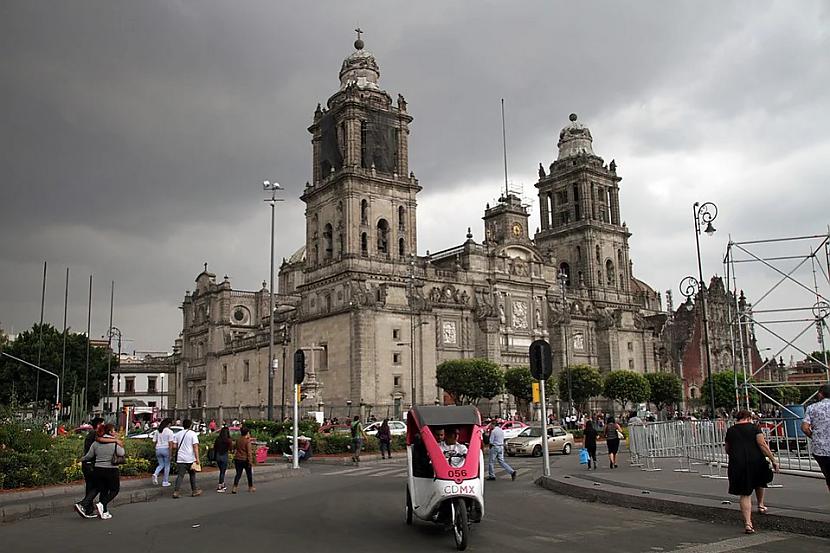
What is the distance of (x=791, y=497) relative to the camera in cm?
1340

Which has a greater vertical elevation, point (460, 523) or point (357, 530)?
point (460, 523)

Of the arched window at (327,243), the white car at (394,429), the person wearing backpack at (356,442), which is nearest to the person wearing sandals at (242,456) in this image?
the person wearing backpack at (356,442)

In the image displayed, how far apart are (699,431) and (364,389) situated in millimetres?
36476

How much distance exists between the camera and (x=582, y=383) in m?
62.7

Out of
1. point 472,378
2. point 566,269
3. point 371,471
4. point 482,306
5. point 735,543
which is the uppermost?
point 566,269

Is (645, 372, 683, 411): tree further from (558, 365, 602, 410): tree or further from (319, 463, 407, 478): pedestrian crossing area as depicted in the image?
(319, 463, 407, 478): pedestrian crossing area

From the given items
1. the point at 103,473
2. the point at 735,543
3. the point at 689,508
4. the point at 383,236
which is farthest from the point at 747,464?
the point at 383,236

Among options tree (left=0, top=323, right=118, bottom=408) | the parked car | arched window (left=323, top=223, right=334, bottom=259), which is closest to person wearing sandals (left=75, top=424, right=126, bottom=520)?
the parked car

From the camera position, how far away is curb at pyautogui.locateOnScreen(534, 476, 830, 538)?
36.1ft

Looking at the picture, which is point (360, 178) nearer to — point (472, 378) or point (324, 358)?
point (324, 358)

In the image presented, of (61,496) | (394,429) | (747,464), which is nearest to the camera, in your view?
(747,464)

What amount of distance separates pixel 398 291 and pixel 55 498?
45136 millimetres

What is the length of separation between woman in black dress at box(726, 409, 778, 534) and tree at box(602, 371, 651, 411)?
55415 millimetres

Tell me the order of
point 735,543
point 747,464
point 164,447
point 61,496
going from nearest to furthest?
point 735,543
point 747,464
point 61,496
point 164,447
